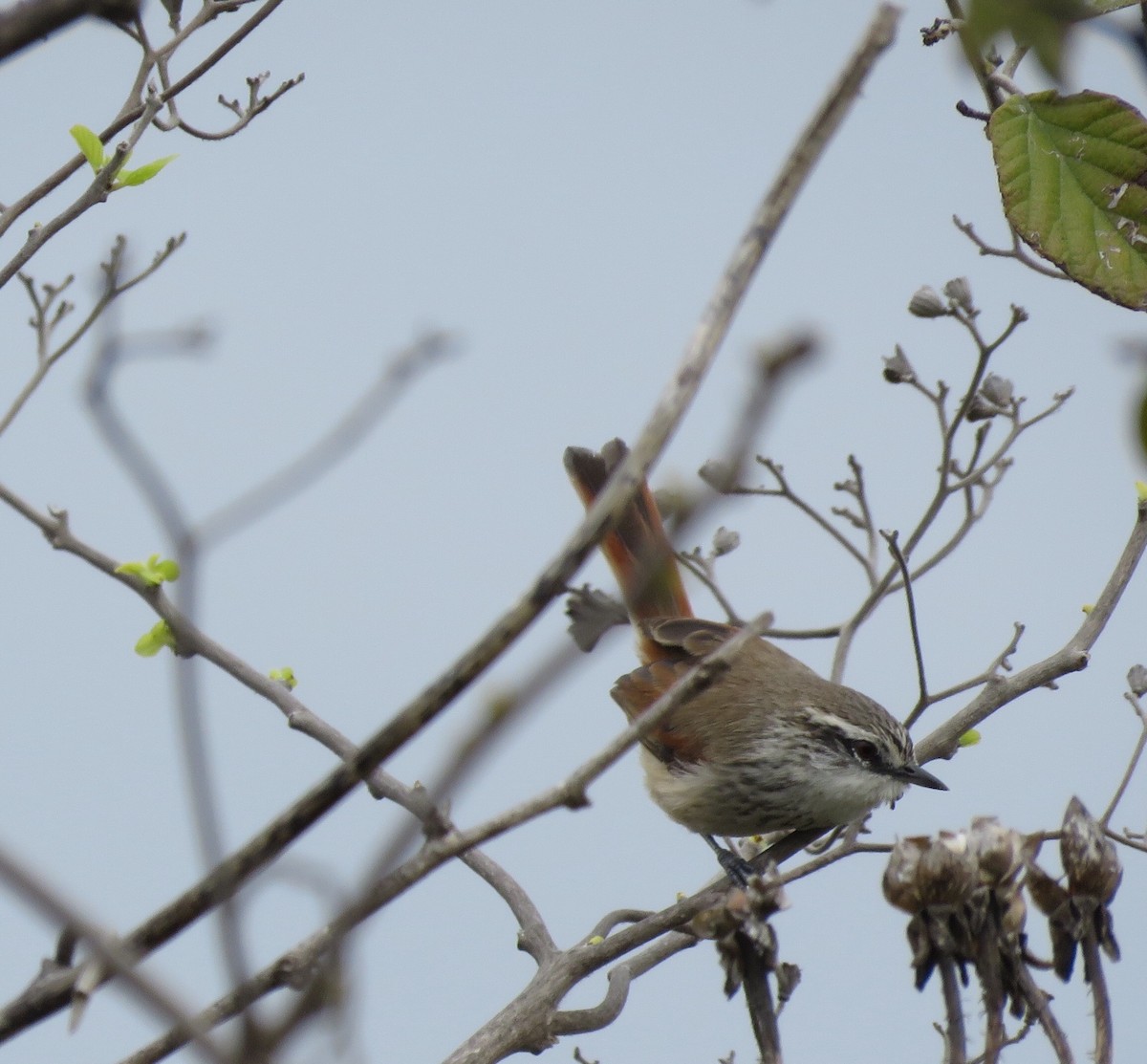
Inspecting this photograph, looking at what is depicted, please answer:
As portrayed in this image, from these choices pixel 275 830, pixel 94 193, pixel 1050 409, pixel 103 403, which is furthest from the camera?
pixel 1050 409

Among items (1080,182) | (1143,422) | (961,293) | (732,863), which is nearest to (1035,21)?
(1143,422)

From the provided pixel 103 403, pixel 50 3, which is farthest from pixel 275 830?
pixel 50 3

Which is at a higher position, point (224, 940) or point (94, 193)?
point (94, 193)

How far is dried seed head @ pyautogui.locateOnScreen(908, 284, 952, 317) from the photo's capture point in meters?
3.73

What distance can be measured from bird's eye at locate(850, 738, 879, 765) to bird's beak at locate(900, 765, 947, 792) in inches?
3.5

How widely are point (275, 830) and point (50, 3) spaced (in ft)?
1.66

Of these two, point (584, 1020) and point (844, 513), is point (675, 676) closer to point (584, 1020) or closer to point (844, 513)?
point (844, 513)

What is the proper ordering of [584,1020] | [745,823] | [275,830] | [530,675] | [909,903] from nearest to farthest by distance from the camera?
[530,675]
[275,830]
[909,903]
[584,1020]
[745,823]

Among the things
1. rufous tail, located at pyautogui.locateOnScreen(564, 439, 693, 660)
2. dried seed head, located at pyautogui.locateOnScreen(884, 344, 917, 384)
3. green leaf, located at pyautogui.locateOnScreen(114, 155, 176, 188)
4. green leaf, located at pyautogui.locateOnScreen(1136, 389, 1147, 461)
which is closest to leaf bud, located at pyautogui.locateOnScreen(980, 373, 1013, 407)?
dried seed head, located at pyautogui.locateOnScreen(884, 344, 917, 384)

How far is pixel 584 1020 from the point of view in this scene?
2.87m

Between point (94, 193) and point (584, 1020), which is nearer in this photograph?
point (94, 193)

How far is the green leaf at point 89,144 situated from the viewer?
2.74 metres

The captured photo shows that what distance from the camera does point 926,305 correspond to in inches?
147

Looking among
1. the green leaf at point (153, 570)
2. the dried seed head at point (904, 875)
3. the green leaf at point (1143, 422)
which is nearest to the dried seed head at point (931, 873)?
the dried seed head at point (904, 875)
